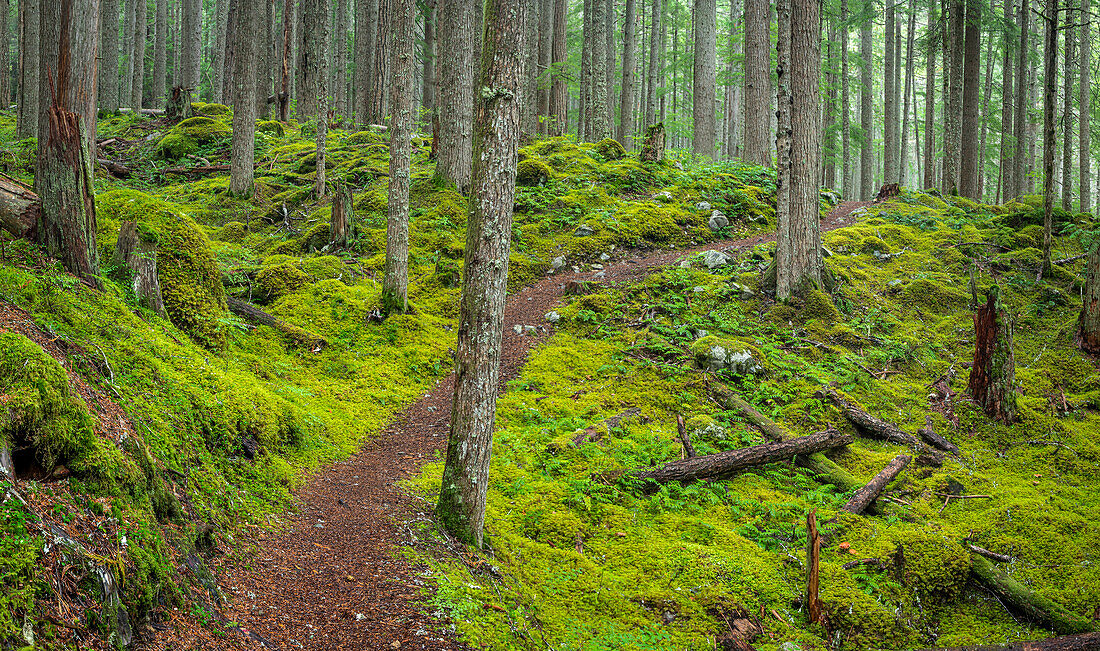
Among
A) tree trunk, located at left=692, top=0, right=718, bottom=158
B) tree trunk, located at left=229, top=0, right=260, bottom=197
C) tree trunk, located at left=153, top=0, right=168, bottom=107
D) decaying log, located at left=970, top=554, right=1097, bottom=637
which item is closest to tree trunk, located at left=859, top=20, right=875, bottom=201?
tree trunk, located at left=692, top=0, right=718, bottom=158

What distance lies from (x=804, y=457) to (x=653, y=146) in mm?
11148

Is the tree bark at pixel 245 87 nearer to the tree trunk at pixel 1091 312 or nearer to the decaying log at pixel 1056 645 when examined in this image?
the decaying log at pixel 1056 645

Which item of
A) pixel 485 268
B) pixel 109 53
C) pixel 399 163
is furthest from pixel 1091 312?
pixel 109 53

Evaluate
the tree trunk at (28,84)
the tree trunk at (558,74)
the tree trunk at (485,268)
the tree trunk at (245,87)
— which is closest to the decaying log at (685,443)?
the tree trunk at (485,268)

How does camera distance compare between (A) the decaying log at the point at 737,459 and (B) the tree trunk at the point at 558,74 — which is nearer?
(A) the decaying log at the point at 737,459

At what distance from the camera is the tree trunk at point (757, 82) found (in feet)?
55.3

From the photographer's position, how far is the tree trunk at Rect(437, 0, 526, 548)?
439 centimetres

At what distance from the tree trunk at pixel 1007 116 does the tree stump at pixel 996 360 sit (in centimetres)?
1310

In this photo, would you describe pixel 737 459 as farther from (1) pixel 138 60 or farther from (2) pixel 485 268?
(1) pixel 138 60

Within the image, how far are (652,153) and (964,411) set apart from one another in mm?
10491

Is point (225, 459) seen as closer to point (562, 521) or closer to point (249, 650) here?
point (249, 650)

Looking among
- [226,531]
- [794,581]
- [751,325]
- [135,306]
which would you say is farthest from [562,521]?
[751,325]

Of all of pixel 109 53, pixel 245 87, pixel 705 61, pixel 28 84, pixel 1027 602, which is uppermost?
pixel 109 53

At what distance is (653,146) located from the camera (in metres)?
16.1
